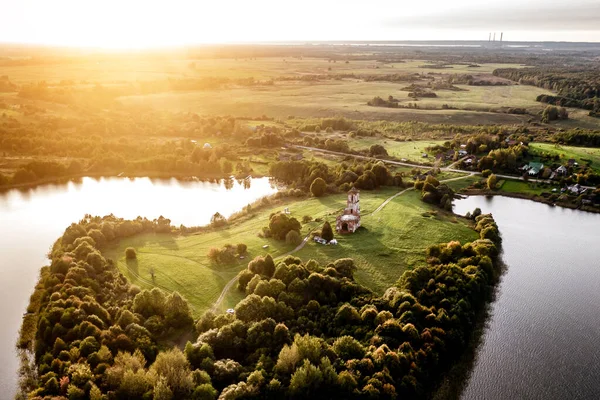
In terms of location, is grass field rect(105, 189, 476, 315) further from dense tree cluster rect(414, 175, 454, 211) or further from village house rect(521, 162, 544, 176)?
village house rect(521, 162, 544, 176)

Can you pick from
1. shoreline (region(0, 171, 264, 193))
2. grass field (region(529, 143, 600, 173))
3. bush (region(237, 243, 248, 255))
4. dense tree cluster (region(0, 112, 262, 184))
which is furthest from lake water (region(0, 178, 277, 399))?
grass field (region(529, 143, 600, 173))

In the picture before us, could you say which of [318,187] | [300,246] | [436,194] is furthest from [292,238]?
[436,194]

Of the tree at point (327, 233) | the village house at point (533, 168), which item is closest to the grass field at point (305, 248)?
the tree at point (327, 233)

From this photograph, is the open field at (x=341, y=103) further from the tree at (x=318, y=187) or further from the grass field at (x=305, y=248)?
the grass field at (x=305, y=248)

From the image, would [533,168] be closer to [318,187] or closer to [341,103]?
[318,187]

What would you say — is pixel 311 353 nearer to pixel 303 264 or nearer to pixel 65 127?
pixel 303 264
